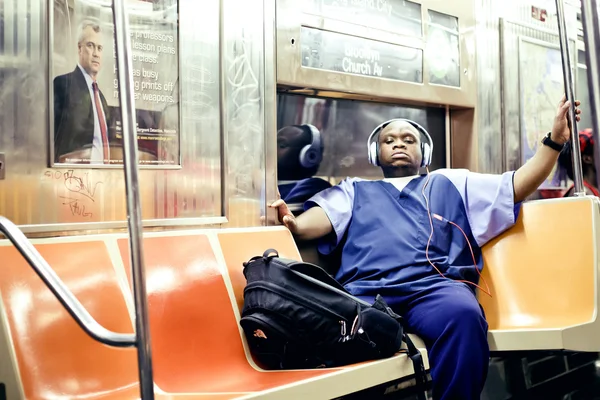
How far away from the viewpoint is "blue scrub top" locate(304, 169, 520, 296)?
2.80 m

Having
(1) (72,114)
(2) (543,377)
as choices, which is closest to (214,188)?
(1) (72,114)

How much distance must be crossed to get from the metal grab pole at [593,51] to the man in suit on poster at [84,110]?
5.78ft

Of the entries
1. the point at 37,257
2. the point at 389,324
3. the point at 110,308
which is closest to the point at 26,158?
the point at 110,308

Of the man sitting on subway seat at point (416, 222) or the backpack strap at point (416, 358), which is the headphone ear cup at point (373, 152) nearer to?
the man sitting on subway seat at point (416, 222)

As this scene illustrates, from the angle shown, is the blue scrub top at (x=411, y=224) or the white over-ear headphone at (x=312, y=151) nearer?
the blue scrub top at (x=411, y=224)

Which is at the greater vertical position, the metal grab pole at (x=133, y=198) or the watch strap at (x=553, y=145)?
the watch strap at (x=553, y=145)

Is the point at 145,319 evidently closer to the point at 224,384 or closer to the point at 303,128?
the point at 224,384

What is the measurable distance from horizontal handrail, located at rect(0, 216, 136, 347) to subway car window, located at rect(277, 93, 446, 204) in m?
1.84

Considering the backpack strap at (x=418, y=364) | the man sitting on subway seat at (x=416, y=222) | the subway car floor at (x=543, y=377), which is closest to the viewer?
the backpack strap at (x=418, y=364)

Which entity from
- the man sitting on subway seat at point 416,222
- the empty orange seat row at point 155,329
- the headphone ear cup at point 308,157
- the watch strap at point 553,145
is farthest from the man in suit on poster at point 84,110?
the watch strap at point 553,145

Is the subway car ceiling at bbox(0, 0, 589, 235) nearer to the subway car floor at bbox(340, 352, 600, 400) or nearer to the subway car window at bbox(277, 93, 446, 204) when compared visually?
the subway car window at bbox(277, 93, 446, 204)

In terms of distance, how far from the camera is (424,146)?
325 cm

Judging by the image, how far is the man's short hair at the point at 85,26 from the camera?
234 centimetres

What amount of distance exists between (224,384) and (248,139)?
1.21m
